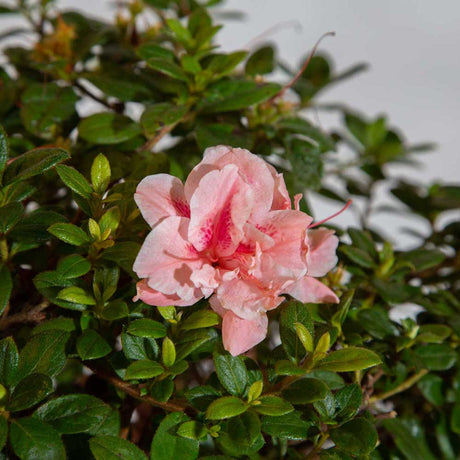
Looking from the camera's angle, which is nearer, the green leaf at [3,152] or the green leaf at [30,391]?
the green leaf at [30,391]

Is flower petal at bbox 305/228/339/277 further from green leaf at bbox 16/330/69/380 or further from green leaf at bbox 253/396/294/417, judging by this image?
green leaf at bbox 16/330/69/380

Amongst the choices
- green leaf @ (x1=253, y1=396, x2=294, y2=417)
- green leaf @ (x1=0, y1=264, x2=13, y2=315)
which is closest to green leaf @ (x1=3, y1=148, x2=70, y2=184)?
green leaf @ (x1=0, y1=264, x2=13, y2=315)

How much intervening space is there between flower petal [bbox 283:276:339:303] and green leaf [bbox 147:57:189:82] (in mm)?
370

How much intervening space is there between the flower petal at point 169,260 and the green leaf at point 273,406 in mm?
133

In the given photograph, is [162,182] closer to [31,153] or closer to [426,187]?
[31,153]

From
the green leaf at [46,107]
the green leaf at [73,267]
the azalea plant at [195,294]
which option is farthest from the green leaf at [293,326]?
the green leaf at [46,107]

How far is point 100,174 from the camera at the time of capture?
2.17 feet

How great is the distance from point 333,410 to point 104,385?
12.9 inches

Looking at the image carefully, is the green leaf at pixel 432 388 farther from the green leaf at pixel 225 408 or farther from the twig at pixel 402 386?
the green leaf at pixel 225 408

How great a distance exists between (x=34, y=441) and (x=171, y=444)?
135 mm

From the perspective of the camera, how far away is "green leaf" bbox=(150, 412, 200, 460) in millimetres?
595

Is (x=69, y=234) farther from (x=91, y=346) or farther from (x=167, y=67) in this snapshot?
(x=167, y=67)

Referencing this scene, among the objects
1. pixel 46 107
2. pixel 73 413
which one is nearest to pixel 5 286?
pixel 73 413

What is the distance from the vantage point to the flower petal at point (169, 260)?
0.57 metres
